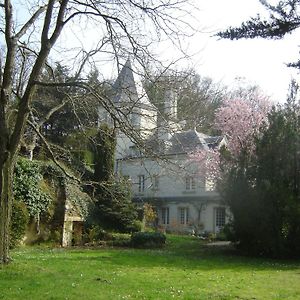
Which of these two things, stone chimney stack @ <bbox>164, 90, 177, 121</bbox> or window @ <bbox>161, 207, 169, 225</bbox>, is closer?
stone chimney stack @ <bbox>164, 90, 177, 121</bbox>

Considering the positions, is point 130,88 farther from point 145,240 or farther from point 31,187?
point 145,240

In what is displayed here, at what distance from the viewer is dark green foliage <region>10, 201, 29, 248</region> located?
18688 mm

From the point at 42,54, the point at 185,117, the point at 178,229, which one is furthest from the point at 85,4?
the point at 178,229

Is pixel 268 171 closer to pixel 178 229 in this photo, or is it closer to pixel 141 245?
pixel 141 245

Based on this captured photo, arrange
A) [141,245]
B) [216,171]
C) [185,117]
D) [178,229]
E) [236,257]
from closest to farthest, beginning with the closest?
[185,117] → [236,257] → [141,245] → [216,171] → [178,229]

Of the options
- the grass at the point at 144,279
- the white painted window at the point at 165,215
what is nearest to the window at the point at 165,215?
the white painted window at the point at 165,215

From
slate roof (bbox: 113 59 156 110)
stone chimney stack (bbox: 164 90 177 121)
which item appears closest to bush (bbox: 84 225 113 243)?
slate roof (bbox: 113 59 156 110)

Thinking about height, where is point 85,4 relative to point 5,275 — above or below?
above

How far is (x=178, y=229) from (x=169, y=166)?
29059 millimetres

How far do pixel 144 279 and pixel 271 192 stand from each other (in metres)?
9.28

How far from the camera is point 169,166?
10.6 meters

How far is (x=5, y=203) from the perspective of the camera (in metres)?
11.1

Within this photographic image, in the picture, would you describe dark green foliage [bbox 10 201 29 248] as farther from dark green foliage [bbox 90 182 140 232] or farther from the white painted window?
the white painted window

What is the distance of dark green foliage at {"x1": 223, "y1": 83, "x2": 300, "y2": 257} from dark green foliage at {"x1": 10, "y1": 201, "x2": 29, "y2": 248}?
8.57 metres
